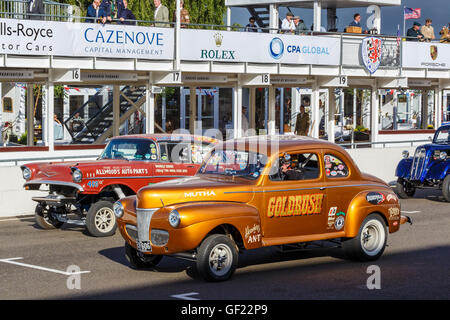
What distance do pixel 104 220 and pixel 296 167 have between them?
15.1ft

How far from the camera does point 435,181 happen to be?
20.4 meters

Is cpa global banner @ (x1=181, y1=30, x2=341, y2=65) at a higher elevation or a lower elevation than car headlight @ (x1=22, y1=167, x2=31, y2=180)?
higher

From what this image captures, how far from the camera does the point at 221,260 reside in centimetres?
1000

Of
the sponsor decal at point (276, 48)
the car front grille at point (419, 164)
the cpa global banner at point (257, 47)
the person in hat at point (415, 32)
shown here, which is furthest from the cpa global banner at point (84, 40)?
the person in hat at point (415, 32)

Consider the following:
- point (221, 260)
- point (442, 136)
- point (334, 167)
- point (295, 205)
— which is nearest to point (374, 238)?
point (334, 167)

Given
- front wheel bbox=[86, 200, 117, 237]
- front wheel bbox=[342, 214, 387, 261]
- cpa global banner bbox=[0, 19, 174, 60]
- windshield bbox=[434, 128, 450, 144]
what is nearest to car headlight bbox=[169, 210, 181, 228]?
front wheel bbox=[342, 214, 387, 261]

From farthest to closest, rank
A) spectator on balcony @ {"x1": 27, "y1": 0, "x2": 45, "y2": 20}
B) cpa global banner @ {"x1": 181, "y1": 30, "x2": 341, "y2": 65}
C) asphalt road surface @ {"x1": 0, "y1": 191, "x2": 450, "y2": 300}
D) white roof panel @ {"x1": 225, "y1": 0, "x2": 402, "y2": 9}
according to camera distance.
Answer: white roof panel @ {"x1": 225, "y1": 0, "x2": 402, "y2": 9}
cpa global banner @ {"x1": 181, "y1": 30, "x2": 341, "y2": 65}
spectator on balcony @ {"x1": 27, "y1": 0, "x2": 45, "y2": 20}
asphalt road surface @ {"x1": 0, "y1": 191, "x2": 450, "y2": 300}

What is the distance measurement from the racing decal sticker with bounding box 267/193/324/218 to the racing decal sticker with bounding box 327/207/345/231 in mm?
217

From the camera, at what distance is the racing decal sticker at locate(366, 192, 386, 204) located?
37.9ft

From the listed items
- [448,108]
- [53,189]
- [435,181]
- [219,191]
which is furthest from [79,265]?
[448,108]

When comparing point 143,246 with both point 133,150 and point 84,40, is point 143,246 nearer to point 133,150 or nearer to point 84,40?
point 133,150

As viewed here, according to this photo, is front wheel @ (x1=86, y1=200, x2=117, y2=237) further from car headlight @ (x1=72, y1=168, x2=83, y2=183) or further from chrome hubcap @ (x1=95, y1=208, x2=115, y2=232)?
car headlight @ (x1=72, y1=168, x2=83, y2=183)

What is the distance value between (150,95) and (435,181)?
886 centimetres
